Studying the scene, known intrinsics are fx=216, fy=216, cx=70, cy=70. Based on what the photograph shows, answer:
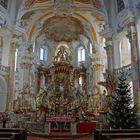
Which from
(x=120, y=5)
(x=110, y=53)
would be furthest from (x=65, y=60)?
(x=120, y=5)

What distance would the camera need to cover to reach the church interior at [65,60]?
44.3ft

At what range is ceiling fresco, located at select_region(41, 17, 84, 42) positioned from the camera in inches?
842

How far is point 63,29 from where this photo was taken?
77.6ft

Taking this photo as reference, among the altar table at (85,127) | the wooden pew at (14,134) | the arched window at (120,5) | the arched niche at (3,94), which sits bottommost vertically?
the altar table at (85,127)

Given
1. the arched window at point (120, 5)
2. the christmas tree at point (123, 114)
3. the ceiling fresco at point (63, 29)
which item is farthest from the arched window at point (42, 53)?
the christmas tree at point (123, 114)

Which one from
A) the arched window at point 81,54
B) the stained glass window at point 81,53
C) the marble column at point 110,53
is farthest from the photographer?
the stained glass window at point 81,53

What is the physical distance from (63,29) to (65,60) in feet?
11.6

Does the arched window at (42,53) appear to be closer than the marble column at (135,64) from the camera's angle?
No

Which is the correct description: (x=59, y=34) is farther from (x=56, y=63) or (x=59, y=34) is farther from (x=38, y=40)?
(x=56, y=63)

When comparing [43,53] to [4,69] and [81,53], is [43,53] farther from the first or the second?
[4,69]

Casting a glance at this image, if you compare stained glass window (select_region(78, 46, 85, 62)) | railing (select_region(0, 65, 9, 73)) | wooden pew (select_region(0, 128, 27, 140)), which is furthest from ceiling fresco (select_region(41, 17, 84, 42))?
wooden pew (select_region(0, 128, 27, 140))

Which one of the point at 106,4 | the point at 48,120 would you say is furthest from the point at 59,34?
the point at 48,120

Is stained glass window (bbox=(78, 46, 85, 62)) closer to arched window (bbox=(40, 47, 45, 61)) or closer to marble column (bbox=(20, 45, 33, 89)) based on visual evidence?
arched window (bbox=(40, 47, 45, 61))

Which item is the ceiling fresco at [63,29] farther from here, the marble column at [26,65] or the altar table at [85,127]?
the altar table at [85,127]
